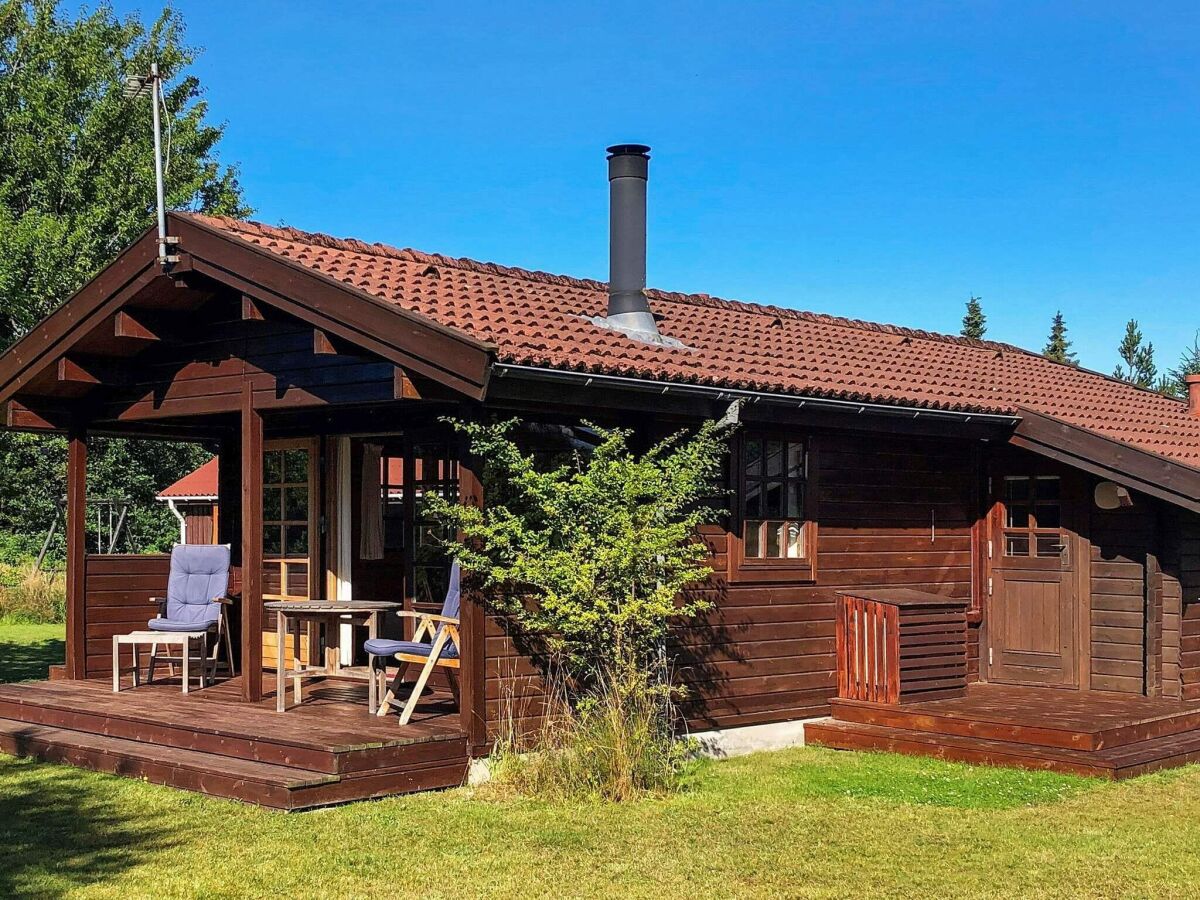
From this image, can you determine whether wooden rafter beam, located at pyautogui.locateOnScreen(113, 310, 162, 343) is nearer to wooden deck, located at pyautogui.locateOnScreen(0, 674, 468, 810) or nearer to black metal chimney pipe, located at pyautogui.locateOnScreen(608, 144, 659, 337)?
wooden deck, located at pyautogui.locateOnScreen(0, 674, 468, 810)

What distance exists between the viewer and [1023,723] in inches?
356

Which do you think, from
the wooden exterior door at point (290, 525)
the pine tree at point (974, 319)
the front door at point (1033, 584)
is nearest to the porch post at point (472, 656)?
the wooden exterior door at point (290, 525)

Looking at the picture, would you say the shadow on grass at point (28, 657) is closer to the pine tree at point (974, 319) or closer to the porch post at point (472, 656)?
the porch post at point (472, 656)

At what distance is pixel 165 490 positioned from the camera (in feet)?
85.3

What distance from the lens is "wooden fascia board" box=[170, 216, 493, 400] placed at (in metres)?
7.61

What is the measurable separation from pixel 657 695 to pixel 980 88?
42.3 feet

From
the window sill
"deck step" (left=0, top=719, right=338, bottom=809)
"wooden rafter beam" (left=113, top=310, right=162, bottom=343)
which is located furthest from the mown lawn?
"wooden rafter beam" (left=113, top=310, right=162, bottom=343)

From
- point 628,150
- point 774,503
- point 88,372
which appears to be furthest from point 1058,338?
point 88,372

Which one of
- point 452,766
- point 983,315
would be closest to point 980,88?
point 452,766

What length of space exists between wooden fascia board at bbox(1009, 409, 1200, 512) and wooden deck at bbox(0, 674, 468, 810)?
5.14m

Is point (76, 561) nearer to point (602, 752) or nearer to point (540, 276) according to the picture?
point (540, 276)

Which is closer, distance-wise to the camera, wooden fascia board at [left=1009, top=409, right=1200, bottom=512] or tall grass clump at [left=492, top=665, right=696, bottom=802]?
tall grass clump at [left=492, top=665, right=696, bottom=802]

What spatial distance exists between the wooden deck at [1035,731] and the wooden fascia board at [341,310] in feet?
13.7

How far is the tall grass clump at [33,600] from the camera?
22438 millimetres
